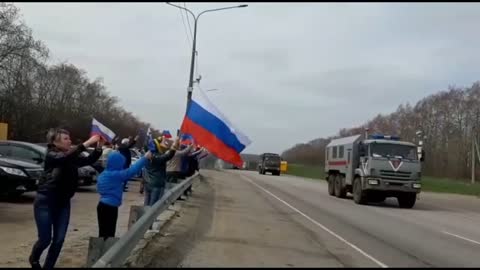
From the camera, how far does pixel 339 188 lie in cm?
2825

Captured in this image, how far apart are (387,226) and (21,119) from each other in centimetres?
5824

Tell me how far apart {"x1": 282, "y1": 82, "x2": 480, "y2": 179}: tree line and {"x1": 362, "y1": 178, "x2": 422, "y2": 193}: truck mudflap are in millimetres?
71224

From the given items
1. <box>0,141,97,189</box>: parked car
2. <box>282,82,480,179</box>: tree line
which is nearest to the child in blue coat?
<box>0,141,97,189</box>: parked car

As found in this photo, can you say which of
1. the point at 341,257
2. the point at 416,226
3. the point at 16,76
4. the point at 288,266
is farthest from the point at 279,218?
the point at 16,76

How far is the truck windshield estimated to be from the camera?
24016mm

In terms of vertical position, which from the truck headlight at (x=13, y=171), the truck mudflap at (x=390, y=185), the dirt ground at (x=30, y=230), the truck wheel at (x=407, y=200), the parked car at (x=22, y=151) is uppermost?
the parked car at (x=22, y=151)

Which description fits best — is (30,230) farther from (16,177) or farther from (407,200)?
(407,200)

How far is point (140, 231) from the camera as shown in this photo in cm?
831

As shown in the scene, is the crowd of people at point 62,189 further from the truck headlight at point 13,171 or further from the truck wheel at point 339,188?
the truck wheel at point 339,188

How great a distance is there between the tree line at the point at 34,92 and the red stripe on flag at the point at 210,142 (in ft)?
49.8

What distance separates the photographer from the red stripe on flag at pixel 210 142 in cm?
1537

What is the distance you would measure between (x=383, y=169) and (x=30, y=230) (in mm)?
15359

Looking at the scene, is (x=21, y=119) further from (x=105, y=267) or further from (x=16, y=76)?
(x=105, y=267)

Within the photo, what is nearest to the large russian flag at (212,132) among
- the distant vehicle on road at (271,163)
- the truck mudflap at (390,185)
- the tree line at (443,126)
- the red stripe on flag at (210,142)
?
the red stripe on flag at (210,142)
